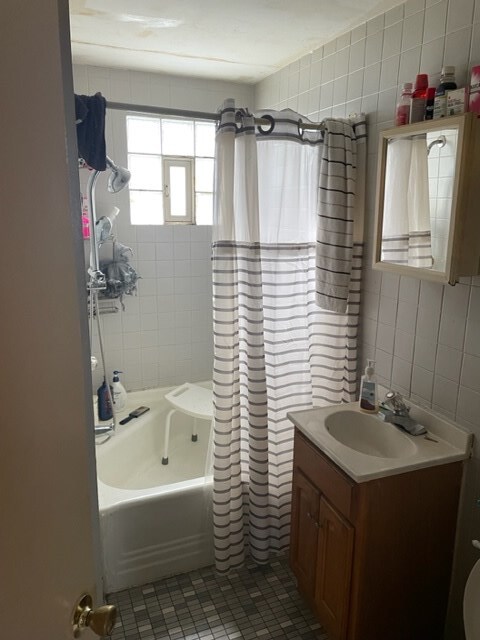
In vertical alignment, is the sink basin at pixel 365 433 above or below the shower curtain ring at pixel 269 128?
below

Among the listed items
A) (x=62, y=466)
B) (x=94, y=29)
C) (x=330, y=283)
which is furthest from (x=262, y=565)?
(x=94, y=29)

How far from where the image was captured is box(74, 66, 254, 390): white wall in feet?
9.16

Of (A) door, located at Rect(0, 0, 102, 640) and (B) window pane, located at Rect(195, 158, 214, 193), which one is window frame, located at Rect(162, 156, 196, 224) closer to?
(B) window pane, located at Rect(195, 158, 214, 193)

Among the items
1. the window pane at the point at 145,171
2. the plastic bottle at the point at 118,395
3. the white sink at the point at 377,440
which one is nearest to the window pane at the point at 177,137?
the window pane at the point at 145,171

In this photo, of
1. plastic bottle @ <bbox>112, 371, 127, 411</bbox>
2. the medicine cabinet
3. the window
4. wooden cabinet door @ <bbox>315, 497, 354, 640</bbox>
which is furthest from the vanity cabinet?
the window

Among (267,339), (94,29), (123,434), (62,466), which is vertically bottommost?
(123,434)

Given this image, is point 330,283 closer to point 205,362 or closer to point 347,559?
point 347,559

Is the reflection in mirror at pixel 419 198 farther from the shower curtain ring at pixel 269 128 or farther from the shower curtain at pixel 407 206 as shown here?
the shower curtain ring at pixel 269 128

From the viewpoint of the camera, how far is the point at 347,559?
1.60 m

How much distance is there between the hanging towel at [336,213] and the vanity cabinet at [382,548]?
704 mm

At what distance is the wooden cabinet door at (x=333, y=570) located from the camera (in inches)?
63.5

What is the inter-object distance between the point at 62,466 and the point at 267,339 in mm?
1503

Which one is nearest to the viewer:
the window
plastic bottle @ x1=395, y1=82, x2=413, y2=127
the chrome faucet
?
plastic bottle @ x1=395, y1=82, x2=413, y2=127

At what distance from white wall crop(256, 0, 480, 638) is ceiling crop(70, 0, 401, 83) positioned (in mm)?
120
